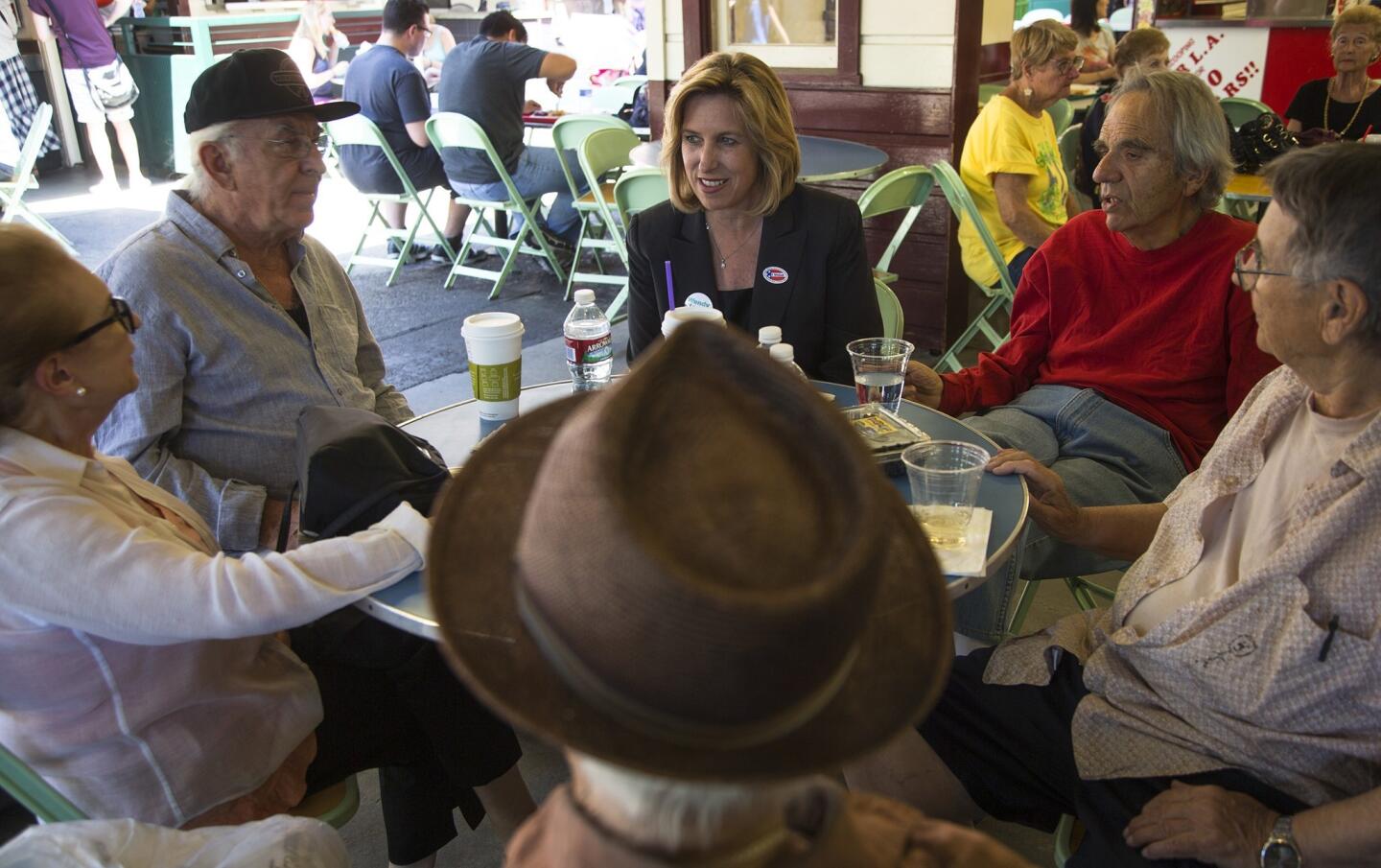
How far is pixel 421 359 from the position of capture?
524 cm

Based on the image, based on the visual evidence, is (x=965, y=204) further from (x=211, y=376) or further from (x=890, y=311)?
(x=211, y=376)

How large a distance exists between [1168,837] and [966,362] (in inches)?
157

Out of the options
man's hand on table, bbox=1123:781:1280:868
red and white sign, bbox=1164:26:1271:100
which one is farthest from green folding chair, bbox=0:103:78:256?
red and white sign, bbox=1164:26:1271:100

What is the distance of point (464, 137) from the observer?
19.6 feet

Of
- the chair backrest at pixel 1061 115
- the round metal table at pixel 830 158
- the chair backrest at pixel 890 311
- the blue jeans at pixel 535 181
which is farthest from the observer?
the blue jeans at pixel 535 181

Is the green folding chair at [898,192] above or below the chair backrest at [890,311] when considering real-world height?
above

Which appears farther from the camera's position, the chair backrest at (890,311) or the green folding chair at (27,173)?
the green folding chair at (27,173)

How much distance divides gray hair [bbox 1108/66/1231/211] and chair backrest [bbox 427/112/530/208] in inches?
161

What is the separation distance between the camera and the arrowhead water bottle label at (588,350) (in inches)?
90.9

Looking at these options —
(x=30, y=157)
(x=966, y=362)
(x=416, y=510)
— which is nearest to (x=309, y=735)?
(x=416, y=510)

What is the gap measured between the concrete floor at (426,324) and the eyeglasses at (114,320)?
124cm

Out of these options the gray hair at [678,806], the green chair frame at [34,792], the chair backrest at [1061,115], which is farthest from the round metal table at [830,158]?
the gray hair at [678,806]

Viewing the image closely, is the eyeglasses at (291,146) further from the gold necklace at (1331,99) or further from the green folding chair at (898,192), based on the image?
the gold necklace at (1331,99)

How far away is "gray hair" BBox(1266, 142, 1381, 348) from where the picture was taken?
4.86 ft
